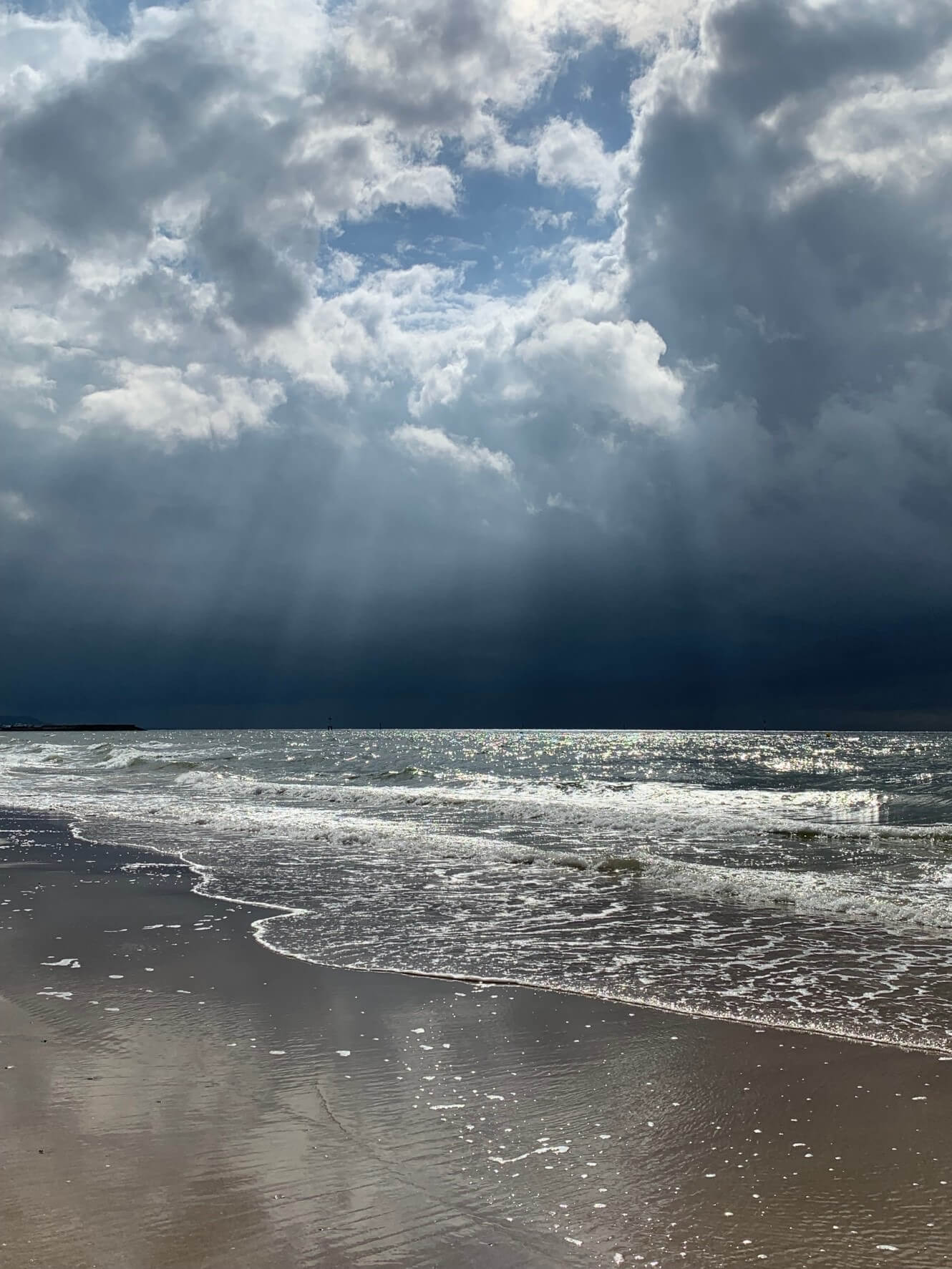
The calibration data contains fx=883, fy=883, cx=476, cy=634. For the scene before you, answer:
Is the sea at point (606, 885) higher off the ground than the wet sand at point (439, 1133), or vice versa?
the wet sand at point (439, 1133)

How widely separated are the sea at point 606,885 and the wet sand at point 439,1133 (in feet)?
3.78

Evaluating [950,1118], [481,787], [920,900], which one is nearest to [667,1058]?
[950,1118]

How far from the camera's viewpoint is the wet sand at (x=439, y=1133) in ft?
12.2

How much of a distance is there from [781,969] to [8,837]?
18.2 metres

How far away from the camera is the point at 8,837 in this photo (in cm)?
2041

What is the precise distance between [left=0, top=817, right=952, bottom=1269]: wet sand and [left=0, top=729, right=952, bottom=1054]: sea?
1151 mm

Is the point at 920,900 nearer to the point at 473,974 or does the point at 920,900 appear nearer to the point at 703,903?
the point at 703,903

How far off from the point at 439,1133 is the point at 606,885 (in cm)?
935

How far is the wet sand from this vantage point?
12.2ft

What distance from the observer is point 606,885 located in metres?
13.8

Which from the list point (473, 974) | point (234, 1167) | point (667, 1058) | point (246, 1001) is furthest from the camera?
point (473, 974)

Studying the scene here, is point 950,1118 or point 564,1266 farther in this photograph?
point 950,1118

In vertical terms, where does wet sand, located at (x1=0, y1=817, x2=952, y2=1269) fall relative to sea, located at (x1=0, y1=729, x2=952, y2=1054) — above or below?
above

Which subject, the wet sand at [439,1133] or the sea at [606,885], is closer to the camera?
the wet sand at [439,1133]
